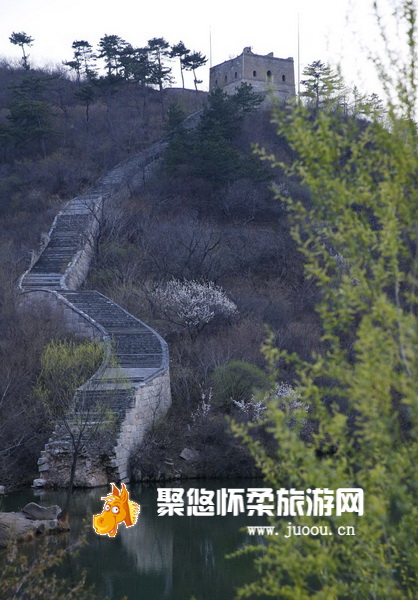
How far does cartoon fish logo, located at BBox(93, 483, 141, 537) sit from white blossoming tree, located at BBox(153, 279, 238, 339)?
10.2m

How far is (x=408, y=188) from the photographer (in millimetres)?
5160

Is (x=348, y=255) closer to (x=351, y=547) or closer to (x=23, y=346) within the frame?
(x=351, y=547)

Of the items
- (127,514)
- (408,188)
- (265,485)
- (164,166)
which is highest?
(408,188)

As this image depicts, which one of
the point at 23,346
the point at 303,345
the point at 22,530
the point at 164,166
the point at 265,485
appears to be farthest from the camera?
the point at 164,166

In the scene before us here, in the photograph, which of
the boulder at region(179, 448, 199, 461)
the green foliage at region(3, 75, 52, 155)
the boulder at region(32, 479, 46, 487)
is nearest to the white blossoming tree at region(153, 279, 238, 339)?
the boulder at region(179, 448, 199, 461)

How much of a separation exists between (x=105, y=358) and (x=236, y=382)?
3.33 m

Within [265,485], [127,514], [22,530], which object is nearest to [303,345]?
[265,485]

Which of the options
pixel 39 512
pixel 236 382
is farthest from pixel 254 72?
pixel 39 512

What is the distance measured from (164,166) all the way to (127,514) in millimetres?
23629

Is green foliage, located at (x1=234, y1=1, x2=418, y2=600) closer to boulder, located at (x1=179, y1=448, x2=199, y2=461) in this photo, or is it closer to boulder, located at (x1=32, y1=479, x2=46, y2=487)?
boulder, located at (x1=32, y1=479, x2=46, y2=487)

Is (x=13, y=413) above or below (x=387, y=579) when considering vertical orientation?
below

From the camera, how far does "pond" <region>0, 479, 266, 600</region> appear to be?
10930mm

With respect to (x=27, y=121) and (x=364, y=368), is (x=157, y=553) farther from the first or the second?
(x=27, y=121)

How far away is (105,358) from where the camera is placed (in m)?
20.1
